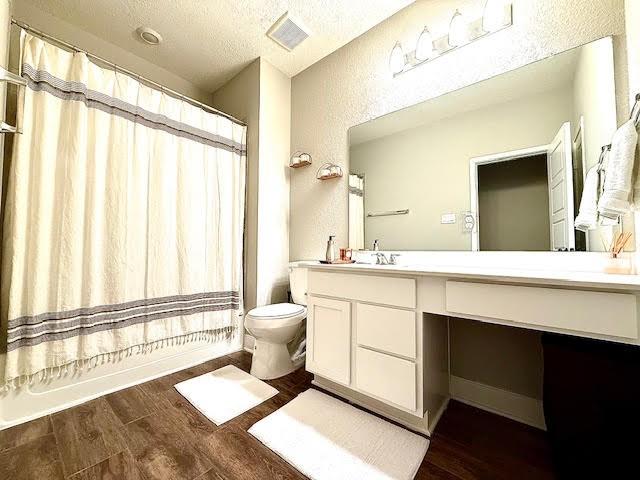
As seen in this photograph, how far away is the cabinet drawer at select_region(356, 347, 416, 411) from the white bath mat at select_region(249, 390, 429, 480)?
15 cm

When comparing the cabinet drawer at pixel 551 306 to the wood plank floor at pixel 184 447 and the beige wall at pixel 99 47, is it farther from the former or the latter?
the beige wall at pixel 99 47

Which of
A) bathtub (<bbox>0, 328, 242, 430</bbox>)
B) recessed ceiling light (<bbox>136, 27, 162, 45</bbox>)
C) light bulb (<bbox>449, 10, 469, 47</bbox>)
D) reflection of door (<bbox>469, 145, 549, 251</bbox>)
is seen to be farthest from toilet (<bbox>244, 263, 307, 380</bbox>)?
recessed ceiling light (<bbox>136, 27, 162, 45</bbox>)

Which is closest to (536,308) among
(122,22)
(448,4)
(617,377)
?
(617,377)

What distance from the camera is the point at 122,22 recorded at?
1.76 metres

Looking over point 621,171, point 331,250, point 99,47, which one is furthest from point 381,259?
point 99,47

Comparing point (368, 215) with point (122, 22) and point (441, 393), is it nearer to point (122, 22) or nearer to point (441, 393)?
point (441, 393)

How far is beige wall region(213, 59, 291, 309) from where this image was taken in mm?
2104

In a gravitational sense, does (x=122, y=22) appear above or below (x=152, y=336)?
above

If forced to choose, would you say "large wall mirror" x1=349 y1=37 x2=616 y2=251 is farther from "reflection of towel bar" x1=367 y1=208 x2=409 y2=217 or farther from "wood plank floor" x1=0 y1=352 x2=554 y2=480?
"wood plank floor" x1=0 y1=352 x2=554 y2=480

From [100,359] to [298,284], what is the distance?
1.27 m

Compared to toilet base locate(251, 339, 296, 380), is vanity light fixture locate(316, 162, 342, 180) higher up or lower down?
higher up

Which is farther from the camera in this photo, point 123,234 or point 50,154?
point 123,234

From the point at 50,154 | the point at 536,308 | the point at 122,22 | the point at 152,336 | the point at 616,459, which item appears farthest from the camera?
the point at 122,22

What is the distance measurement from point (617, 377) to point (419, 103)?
1.57 metres
